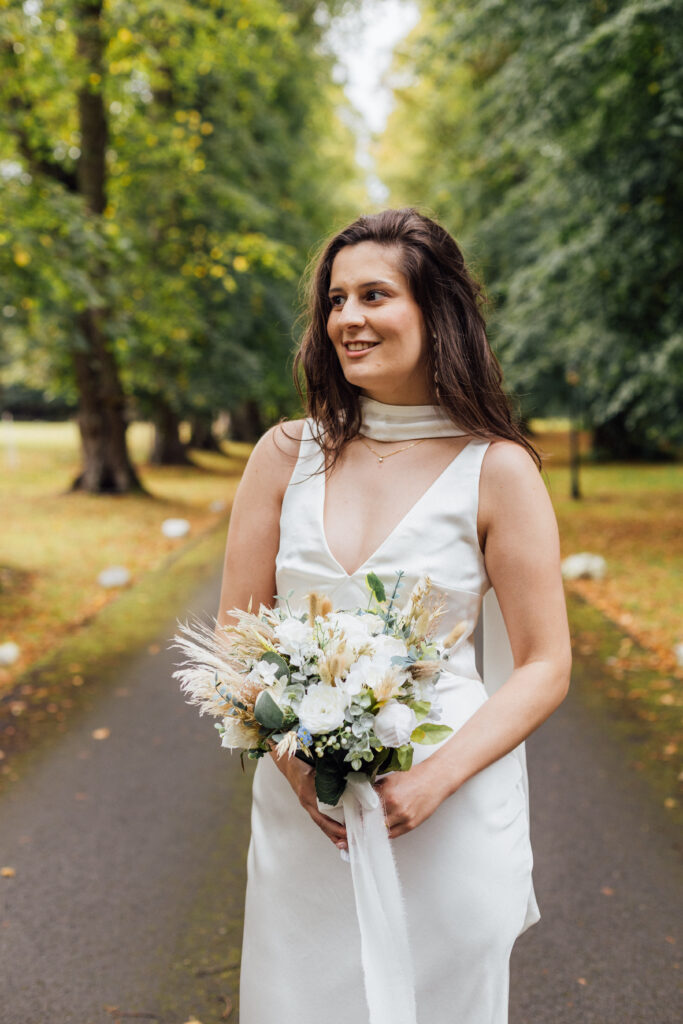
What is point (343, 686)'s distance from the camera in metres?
1.58

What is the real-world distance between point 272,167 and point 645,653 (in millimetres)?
15451

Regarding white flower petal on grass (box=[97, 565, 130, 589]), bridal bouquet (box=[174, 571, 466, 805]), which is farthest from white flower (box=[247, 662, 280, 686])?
white flower petal on grass (box=[97, 565, 130, 589])

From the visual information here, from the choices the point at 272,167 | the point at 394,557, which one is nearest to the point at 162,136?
the point at 272,167

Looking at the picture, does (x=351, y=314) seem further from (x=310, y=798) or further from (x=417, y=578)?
(x=310, y=798)

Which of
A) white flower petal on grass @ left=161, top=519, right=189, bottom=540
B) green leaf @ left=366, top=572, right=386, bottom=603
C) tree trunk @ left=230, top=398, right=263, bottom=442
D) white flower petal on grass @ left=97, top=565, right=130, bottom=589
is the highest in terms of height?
green leaf @ left=366, top=572, right=386, bottom=603

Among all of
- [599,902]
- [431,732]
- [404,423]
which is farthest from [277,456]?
[599,902]

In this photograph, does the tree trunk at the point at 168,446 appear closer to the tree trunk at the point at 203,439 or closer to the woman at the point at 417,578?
the tree trunk at the point at 203,439

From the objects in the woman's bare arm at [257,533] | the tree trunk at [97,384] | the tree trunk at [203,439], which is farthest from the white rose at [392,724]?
the tree trunk at [203,439]

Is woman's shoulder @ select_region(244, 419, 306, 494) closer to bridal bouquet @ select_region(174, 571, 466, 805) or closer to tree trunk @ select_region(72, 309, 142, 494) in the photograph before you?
bridal bouquet @ select_region(174, 571, 466, 805)

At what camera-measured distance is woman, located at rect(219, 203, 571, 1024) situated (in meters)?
1.85

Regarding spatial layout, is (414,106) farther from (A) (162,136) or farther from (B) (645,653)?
(B) (645,653)

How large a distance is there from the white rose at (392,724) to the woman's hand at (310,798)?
25 cm

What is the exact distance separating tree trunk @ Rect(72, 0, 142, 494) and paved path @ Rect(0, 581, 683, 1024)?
11598mm

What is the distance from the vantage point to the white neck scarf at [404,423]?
210cm
